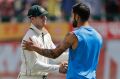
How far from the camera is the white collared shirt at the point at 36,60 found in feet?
29.2

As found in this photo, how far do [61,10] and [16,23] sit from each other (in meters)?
1.27

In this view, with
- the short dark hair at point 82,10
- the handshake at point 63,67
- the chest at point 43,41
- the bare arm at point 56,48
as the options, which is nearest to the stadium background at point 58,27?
the chest at point 43,41

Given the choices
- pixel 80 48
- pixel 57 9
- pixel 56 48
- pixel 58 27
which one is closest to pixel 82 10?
pixel 80 48

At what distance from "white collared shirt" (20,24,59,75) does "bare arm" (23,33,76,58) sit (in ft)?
1.54

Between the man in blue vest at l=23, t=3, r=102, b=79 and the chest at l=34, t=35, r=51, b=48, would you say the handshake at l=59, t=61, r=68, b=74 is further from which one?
the man in blue vest at l=23, t=3, r=102, b=79

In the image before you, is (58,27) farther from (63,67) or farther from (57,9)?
(63,67)

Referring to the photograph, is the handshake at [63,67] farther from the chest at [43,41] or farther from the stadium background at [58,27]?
the stadium background at [58,27]

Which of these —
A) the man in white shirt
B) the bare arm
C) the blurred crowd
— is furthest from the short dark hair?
the blurred crowd

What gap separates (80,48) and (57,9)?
9062 mm

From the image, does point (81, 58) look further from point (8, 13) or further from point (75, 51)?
point (8, 13)

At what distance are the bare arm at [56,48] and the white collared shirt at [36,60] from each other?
47cm

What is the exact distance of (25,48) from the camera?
844 centimetres

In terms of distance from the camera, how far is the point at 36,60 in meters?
8.92

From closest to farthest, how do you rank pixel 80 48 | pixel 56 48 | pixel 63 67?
1. pixel 80 48
2. pixel 56 48
3. pixel 63 67
